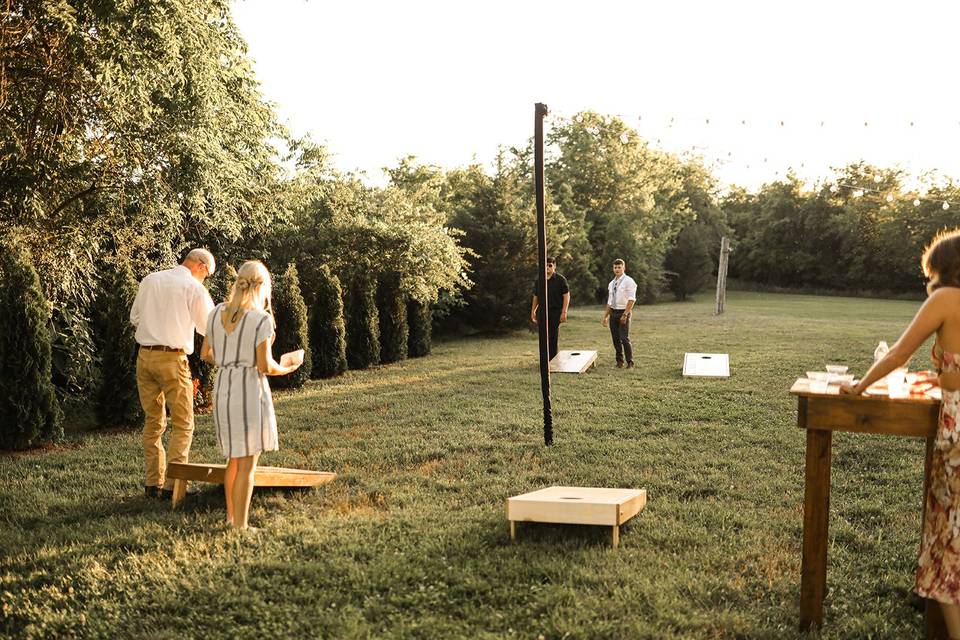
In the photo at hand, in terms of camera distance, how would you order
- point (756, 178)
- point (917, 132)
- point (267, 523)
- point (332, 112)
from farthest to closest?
point (756, 178)
point (332, 112)
point (917, 132)
point (267, 523)

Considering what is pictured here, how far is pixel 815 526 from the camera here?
4109 mm

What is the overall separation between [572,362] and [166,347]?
8.85 m


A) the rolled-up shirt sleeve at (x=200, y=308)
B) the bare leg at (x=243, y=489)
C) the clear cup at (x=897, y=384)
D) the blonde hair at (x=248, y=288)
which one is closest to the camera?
the clear cup at (x=897, y=384)

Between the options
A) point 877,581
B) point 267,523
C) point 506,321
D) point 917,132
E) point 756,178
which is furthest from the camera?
point 756,178

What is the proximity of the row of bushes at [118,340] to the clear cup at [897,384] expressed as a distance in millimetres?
8375

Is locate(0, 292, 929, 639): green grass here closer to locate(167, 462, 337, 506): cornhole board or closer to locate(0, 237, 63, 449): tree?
locate(167, 462, 337, 506): cornhole board

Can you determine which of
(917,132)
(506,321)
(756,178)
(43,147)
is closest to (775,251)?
(756,178)

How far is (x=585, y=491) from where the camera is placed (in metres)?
5.94

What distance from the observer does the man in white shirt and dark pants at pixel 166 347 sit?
6.63m

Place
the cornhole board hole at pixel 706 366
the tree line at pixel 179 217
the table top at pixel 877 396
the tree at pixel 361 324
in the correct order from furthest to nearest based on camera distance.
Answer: the tree at pixel 361 324, the cornhole board hole at pixel 706 366, the tree line at pixel 179 217, the table top at pixel 877 396

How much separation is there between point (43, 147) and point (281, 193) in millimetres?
6801

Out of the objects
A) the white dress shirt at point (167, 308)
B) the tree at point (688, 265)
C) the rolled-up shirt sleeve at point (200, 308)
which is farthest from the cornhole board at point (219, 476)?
the tree at point (688, 265)

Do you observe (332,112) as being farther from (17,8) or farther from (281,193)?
(17,8)

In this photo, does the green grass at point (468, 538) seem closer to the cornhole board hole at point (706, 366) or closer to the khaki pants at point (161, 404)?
the khaki pants at point (161, 404)
